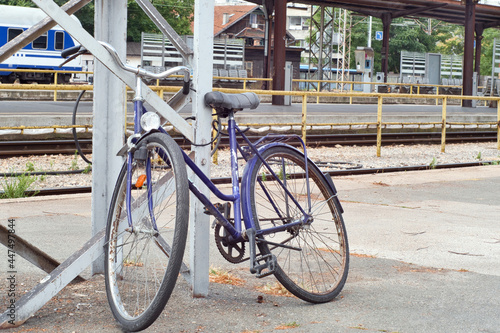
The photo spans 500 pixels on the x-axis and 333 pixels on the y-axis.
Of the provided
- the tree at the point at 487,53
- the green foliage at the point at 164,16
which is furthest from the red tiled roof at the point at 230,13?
the tree at the point at 487,53

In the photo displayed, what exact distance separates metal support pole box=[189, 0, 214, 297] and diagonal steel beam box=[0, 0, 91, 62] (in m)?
0.60

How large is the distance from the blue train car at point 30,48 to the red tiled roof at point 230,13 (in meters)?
31.2

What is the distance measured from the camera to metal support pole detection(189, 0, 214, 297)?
3348 millimetres

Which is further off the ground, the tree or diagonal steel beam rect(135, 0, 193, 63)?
the tree

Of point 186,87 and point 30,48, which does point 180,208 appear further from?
point 30,48

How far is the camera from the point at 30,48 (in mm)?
33844

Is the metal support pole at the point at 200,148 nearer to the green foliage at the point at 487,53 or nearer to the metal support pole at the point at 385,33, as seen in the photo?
the metal support pole at the point at 385,33

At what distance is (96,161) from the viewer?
3.71m

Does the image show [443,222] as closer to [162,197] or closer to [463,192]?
[463,192]

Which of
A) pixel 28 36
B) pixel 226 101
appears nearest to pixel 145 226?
pixel 226 101

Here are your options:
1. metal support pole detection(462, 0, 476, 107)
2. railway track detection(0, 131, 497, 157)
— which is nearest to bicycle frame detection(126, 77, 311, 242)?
railway track detection(0, 131, 497, 157)

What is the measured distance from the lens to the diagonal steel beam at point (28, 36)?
10.2 ft

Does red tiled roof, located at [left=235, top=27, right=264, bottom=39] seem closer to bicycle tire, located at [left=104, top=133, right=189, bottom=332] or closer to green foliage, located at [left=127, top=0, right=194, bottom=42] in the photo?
green foliage, located at [left=127, top=0, right=194, bottom=42]

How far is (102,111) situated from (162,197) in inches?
29.9
